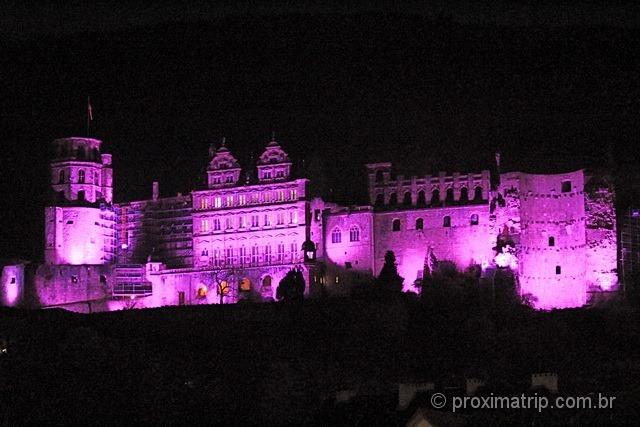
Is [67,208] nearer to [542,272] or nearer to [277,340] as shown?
[277,340]

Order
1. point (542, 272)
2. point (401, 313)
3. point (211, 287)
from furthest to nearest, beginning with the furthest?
point (211, 287) → point (542, 272) → point (401, 313)

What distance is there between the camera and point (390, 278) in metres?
97.8

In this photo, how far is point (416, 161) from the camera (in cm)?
10994

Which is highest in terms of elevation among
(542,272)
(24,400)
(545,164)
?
(545,164)

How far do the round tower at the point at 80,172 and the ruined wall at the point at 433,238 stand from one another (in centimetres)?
2212

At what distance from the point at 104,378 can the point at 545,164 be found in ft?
113

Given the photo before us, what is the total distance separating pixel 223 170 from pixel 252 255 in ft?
23.0

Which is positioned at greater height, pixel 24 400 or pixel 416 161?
pixel 416 161

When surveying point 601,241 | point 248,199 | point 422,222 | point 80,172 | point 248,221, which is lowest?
point 601,241

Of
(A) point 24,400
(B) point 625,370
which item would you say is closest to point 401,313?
(B) point 625,370

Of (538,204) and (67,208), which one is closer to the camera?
(538,204)

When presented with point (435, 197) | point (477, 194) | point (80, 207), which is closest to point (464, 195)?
point (477, 194)

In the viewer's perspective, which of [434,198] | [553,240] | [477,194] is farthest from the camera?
[434,198]

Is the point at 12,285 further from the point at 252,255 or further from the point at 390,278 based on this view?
the point at 390,278
